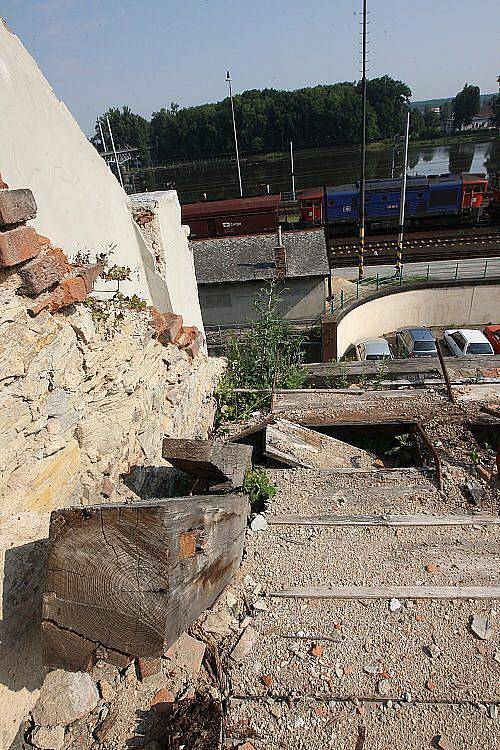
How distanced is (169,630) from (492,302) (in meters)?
19.0

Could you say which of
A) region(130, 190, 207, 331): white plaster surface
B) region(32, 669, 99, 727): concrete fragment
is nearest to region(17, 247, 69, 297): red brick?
→ region(32, 669, 99, 727): concrete fragment

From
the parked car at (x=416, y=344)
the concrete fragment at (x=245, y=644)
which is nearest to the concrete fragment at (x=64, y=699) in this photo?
the concrete fragment at (x=245, y=644)

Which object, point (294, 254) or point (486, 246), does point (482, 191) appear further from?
point (294, 254)

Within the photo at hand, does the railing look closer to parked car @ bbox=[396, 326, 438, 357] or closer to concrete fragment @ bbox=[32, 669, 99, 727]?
parked car @ bbox=[396, 326, 438, 357]

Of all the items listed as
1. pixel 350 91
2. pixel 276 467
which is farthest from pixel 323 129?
pixel 276 467

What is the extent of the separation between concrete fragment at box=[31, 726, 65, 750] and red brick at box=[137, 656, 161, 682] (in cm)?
47

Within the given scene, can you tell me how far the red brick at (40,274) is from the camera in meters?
2.65

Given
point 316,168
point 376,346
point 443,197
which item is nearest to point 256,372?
point 376,346

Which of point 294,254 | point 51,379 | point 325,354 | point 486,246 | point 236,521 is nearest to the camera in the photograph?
point 51,379

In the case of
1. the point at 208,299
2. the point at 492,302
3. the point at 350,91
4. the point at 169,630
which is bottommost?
the point at 492,302

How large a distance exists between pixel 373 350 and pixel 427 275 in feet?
21.9

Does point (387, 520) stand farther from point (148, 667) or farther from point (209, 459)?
point (148, 667)

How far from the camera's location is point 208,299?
694 inches

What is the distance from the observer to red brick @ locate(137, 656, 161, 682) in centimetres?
267
